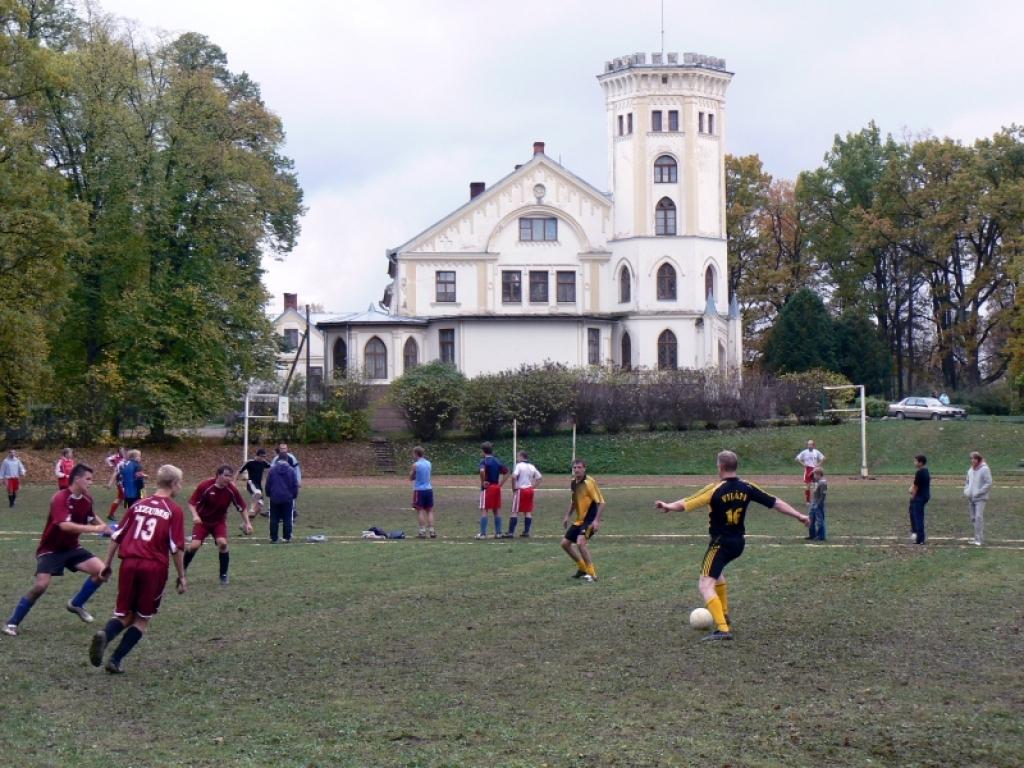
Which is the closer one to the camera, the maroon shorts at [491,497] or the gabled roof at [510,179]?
the maroon shorts at [491,497]

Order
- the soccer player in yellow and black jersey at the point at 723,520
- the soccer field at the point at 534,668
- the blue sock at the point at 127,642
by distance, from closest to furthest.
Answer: the soccer field at the point at 534,668 < the blue sock at the point at 127,642 < the soccer player in yellow and black jersey at the point at 723,520

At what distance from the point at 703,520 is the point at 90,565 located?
63.0 feet

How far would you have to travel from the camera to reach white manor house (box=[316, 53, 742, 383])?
74.6 meters

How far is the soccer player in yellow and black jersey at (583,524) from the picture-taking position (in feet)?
67.7

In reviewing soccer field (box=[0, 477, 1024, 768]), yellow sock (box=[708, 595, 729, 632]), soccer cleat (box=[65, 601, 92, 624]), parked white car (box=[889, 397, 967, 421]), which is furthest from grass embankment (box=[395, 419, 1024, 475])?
soccer cleat (box=[65, 601, 92, 624])

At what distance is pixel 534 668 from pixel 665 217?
208 feet

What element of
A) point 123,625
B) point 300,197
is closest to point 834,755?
point 123,625

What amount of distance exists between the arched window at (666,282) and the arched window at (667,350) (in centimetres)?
194

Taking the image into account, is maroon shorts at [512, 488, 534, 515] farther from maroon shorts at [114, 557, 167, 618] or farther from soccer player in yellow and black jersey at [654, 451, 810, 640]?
maroon shorts at [114, 557, 167, 618]

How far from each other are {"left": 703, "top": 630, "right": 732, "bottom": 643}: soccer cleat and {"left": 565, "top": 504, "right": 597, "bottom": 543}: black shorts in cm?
594

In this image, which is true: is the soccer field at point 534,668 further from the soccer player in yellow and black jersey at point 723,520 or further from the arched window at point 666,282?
the arched window at point 666,282

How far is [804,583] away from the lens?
1981 centimetres

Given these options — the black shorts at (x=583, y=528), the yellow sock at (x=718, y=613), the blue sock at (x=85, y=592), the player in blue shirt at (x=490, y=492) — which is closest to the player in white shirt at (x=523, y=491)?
the player in blue shirt at (x=490, y=492)

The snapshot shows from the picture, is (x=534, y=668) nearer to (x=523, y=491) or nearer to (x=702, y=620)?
(x=702, y=620)
